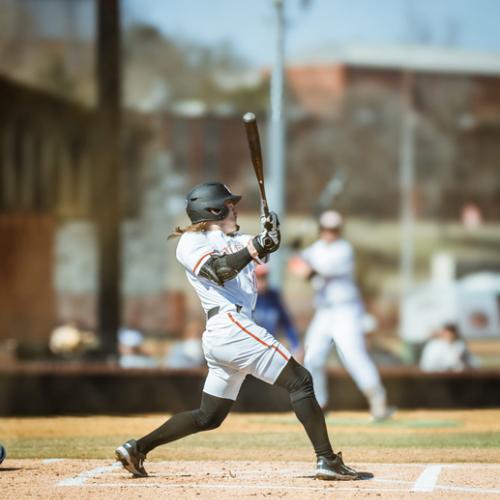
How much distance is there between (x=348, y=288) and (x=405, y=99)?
38.8m

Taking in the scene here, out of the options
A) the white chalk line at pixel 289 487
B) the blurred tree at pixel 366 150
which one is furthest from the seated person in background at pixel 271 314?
the blurred tree at pixel 366 150

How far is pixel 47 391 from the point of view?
11016 millimetres

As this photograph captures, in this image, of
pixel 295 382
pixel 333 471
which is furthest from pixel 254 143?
pixel 333 471

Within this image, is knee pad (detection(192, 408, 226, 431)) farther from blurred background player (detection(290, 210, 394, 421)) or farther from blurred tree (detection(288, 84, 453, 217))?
blurred tree (detection(288, 84, 453, 217))

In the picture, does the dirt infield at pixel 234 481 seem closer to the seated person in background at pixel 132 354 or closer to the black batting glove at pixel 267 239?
the black batting glove at pixel 267 239

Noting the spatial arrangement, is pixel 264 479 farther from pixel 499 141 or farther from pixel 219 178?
pixel 499 141

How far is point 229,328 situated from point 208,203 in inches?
25.8

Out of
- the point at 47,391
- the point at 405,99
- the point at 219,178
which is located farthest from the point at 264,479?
the point at 405,99

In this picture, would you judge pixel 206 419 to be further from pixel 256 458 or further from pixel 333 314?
pixel 333 314

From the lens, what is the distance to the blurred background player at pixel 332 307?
9.62 metres

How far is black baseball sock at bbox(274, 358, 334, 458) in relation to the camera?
5.80 m

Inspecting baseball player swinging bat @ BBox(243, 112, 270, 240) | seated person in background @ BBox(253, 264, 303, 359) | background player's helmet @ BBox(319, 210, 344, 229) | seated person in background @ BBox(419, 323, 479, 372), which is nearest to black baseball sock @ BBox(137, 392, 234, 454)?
baseball player swinging bat @ BBox(243, 112, 270, 240)

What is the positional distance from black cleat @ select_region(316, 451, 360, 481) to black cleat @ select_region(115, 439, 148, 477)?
92cm

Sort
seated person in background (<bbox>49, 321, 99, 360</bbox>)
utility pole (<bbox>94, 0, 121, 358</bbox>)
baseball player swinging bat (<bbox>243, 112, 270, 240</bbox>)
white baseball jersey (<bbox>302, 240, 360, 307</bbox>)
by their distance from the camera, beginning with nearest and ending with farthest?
baseball player swinging bat (<bbox>243, 112, 270, 240</bbox>) < white baseball jersey (<bbox>302, 240, 360, 307</bbox>) < seated person in background (<bbox>49, 321, 99, 360</bbox>) < utility pole (<bbox>94, 0, 121, 358</bbox>)
